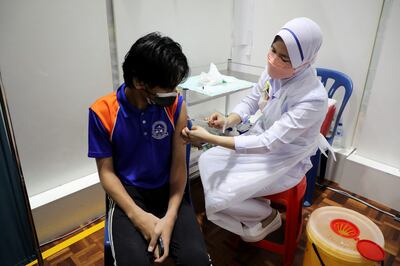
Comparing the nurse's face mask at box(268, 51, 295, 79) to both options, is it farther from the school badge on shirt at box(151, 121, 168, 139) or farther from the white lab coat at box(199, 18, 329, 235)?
the school badge on shirt at box(151, 121, 168, 139)

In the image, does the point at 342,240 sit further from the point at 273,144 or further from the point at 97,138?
the point at 97,138

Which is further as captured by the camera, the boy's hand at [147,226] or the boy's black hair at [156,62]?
the boy's hand at [147,226]

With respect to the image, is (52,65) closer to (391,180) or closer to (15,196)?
(15,196)

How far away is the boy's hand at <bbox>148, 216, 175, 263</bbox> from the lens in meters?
1.07

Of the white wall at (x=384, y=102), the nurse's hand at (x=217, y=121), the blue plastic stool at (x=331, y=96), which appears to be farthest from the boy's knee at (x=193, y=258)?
the white wall at (x=384, y=102)

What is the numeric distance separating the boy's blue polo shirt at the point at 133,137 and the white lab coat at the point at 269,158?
303mm

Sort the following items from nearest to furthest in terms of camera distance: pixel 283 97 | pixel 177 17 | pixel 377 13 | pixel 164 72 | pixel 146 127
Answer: pixel 164 72 → pixel 146 127 → pixel 283 97 → pixel 377 13 → pixel 177 17

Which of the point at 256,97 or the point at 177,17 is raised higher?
the point at 177,17

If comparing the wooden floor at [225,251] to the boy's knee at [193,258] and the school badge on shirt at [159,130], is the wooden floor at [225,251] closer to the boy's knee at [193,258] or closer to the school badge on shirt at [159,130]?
the boy's knee at [193,258]

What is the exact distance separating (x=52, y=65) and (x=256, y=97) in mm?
1122

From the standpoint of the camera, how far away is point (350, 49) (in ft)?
6.92

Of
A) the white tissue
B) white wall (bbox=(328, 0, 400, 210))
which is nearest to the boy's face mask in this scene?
the white tissue

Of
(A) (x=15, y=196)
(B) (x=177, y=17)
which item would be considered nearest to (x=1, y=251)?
(A) (x=15, y=196)

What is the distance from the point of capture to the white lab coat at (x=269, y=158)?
1.31 m
